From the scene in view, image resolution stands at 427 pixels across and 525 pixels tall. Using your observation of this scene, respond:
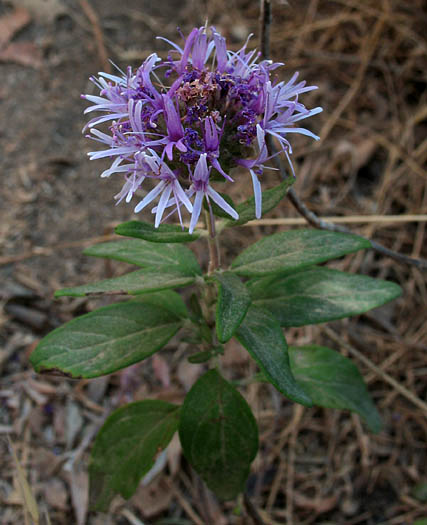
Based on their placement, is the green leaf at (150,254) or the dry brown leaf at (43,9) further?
the dry brown leaf at (43,9)

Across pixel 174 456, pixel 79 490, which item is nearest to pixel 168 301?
pixel 174 456

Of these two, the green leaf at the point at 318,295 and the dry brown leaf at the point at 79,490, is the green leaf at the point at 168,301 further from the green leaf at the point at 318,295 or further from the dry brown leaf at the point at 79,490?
the dry brown leaf at the point at 79,490

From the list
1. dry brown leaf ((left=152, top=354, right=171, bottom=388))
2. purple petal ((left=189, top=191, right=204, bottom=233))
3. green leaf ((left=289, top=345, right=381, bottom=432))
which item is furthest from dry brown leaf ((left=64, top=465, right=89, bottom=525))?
purple petal ((left=189, top=191, right=204, bottom=233))

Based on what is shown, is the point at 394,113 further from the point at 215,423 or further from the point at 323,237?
the point at 215,423

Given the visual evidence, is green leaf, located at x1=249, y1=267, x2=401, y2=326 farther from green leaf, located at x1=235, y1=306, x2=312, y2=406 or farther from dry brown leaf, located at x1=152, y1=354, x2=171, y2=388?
dry brown leaf, located at x1=152, y1=354, x2=171, y2=388

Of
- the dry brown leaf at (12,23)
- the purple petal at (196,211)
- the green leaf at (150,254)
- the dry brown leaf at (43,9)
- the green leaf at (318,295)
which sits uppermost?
the dry brown leaf at (43,9)

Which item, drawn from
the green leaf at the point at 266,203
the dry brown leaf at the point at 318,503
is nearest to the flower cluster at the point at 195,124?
the green leaf at the point at 266,203
